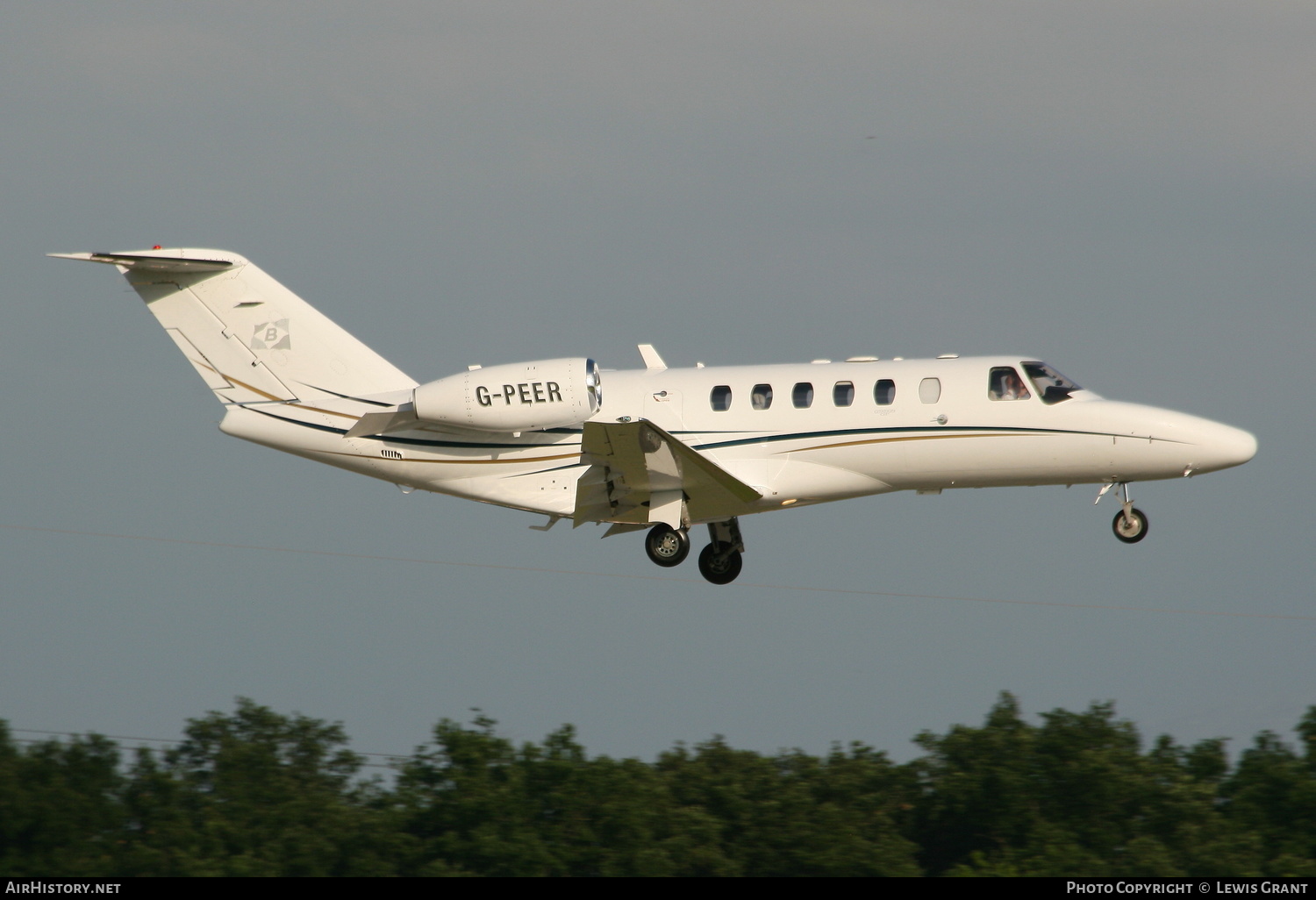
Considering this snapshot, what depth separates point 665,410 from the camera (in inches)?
893

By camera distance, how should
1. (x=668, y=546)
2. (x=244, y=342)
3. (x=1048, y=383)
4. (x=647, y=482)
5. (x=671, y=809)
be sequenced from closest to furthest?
(x=647, y=482) < (x=1048, y=383) < (x=668, y=546) < (x=244, y=342) < (x=671, y=809)

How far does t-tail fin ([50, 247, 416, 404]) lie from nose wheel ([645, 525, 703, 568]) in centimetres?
463

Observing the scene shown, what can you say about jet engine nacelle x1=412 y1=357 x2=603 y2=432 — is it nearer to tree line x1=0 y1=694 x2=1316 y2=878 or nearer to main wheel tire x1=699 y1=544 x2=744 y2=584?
main wheel tire x1=699 y1=544 x2=744 y2=584

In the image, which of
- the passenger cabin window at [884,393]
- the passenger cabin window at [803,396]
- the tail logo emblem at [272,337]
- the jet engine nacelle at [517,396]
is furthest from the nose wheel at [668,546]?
the tail logo emblem at [272,337]

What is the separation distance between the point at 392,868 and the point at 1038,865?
1175cm

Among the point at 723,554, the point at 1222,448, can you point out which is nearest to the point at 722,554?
the point at 723,554

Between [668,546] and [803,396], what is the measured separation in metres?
3.02

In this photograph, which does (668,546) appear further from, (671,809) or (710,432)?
(671,809)

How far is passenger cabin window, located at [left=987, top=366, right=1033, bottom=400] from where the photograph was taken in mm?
22297

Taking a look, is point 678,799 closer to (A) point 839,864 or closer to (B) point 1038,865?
(A) point 839,864

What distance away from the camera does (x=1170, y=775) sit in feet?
106

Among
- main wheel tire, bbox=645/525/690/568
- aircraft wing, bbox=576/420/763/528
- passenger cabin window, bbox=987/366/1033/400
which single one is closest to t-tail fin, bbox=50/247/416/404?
aircraft wing, bbox=576/420/763/528
